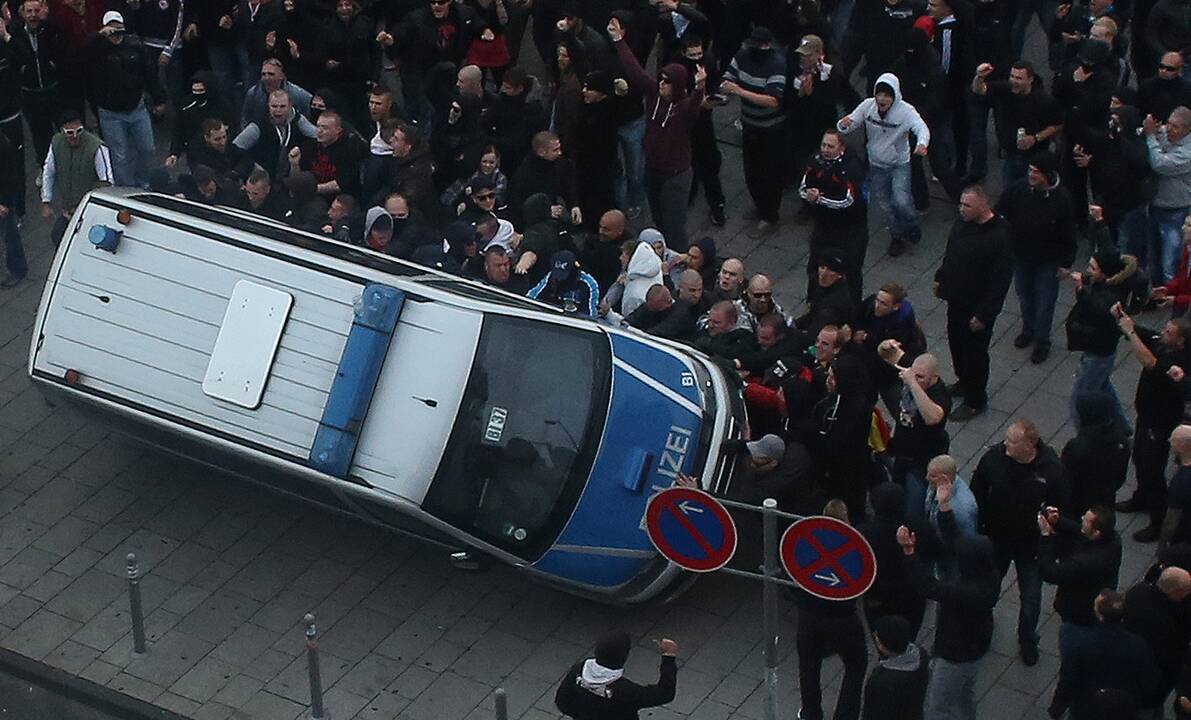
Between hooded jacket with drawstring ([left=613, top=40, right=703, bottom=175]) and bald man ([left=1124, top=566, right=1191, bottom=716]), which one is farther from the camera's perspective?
hooded jacket with drawstring ([left=613, top=40, right=703, bottom=175])

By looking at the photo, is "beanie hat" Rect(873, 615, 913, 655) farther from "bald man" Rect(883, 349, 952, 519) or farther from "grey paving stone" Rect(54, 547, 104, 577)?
"grey paving stone" Rect(54, 547, 104, 577)

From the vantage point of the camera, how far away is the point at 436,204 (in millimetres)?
16969

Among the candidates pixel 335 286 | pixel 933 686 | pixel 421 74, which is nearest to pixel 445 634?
pixel 335 286

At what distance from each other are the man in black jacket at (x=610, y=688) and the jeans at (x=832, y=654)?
1.13 metres

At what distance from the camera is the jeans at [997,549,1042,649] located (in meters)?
13.2

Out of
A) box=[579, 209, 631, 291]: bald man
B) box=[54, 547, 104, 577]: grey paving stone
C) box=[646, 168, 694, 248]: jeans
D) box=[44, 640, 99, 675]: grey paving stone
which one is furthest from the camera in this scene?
box=[646, 168, 694, 248]: jeans

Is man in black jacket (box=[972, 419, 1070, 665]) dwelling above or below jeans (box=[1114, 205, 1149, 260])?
below

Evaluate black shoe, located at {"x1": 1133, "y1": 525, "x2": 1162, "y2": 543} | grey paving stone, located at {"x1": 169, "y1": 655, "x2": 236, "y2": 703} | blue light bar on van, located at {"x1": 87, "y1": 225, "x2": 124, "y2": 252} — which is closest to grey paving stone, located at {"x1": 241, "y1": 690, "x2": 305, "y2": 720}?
grey paving stone, located at {"x1": 169, "y1": 655, "x2": 236, "y2": 703}

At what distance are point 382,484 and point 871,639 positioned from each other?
3.23 meters

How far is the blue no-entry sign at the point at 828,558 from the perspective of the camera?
34.7ft

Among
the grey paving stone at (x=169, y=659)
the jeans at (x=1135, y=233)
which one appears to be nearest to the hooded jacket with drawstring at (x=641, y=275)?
the jeans at (x=1135, y=233)

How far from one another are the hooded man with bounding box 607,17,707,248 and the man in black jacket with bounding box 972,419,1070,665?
16.0 feet

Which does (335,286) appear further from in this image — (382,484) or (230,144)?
(230,144)

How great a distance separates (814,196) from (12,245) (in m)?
6.74
